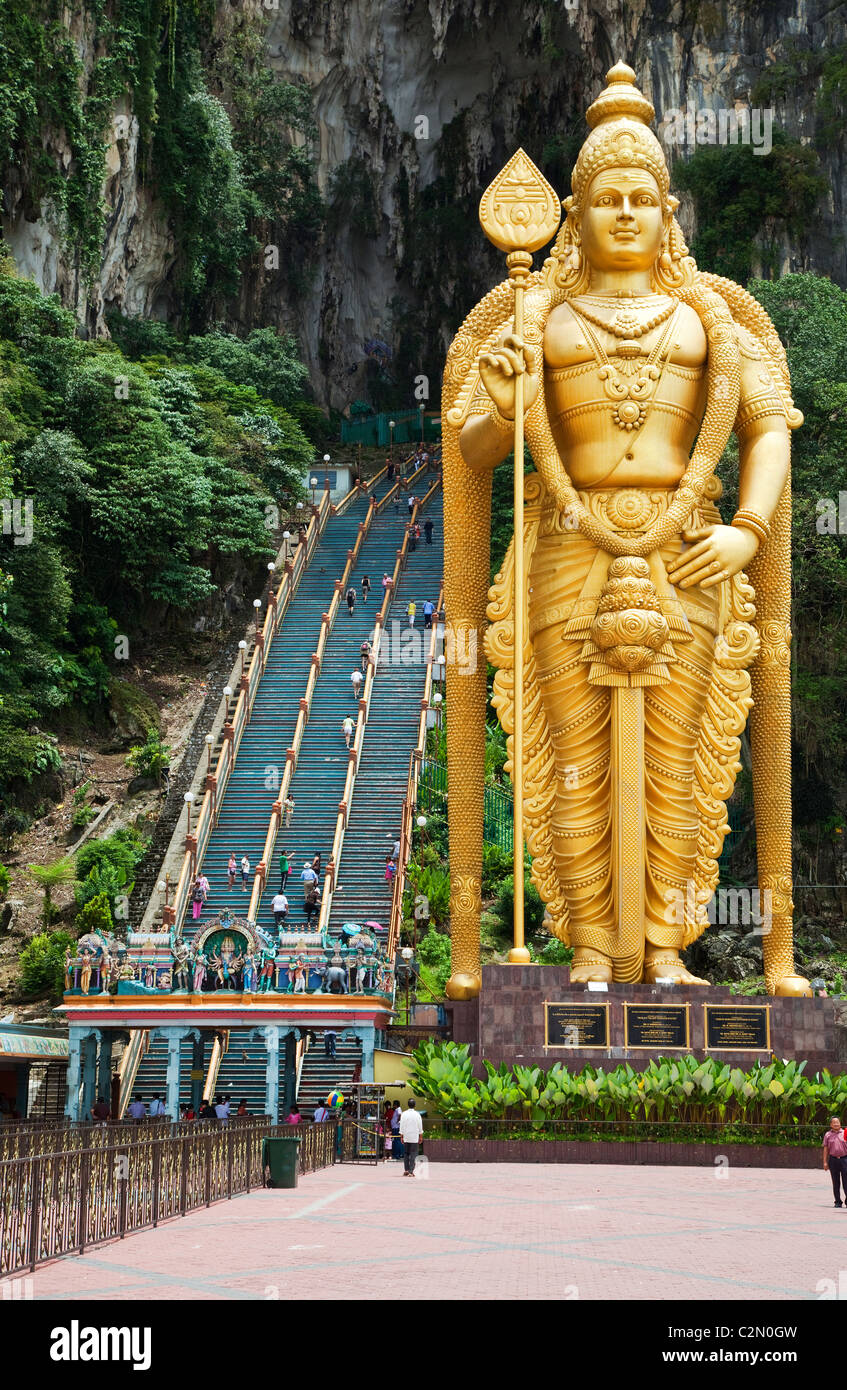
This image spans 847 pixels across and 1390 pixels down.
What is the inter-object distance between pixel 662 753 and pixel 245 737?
43.2 ft

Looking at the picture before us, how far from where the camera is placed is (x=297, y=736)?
92.0 feet

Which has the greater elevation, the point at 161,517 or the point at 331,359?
the point at 331,359

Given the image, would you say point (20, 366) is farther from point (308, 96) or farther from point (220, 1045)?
point (308, 96)

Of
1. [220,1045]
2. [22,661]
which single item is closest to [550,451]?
[220,1045]

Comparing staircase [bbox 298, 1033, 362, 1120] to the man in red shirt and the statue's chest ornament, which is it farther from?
the man in red shirt

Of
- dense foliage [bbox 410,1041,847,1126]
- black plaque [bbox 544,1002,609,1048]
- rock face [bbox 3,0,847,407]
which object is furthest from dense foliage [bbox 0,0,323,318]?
dense foliage [bbox 410,1041,847,1126]

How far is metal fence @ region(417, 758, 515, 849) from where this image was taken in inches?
1100

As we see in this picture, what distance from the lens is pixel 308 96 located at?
48.7 meters

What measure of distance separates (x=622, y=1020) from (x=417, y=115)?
135 feet

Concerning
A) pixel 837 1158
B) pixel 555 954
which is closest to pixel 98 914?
pixel 555 954

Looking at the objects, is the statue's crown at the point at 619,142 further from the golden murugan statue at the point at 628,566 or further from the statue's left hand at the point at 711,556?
the statue's left hand at the point at 711,556

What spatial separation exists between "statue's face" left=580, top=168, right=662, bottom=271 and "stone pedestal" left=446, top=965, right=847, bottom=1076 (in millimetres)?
7039
